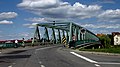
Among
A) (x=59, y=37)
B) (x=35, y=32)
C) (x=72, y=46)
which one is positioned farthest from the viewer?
(x=59, y=37)

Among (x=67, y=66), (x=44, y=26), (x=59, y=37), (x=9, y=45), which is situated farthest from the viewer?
(x=59, y=37)

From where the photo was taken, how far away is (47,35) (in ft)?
434

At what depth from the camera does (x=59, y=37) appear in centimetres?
14700

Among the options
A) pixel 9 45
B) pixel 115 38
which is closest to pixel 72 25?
pixel 9 45

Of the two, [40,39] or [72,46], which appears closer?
[72,46]

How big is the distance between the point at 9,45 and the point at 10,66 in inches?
2207

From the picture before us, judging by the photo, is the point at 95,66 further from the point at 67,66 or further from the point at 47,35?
the point at 47,35

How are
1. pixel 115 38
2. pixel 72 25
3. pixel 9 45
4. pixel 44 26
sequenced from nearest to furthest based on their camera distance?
pixel 9 45, pixel 72 25, pixel 44 26, pixel 115 38

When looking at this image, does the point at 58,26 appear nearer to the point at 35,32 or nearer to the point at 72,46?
the point at 35,32

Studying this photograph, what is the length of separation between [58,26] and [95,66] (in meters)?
115

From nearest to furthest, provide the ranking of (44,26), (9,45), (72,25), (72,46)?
(72,46) < (9,45) < (72,25) < (44,26)

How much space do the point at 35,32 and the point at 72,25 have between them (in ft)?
53.4

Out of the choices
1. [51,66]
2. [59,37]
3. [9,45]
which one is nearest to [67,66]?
[51,66]

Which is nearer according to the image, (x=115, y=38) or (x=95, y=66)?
(x=95, y=66)
